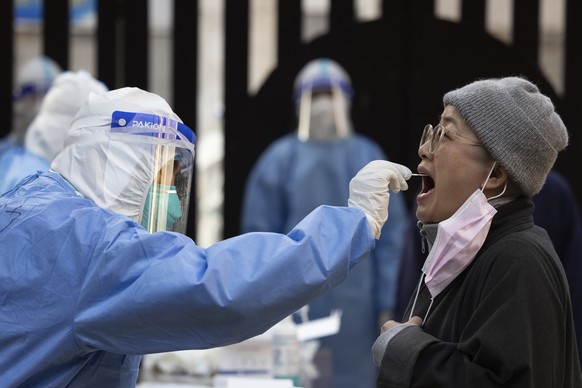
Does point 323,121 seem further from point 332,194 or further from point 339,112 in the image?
point 332,194

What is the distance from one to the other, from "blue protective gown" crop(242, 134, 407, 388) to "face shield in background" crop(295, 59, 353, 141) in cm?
5

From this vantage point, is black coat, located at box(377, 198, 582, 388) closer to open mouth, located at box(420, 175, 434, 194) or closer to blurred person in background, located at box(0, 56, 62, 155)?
open mouth, located at box(420, 175, 434, 194)

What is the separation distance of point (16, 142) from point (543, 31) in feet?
8.78

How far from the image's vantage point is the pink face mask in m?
2.24

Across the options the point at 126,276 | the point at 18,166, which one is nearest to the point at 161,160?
the point at 126,276

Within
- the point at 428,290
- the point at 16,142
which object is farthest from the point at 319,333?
the point at 16,142

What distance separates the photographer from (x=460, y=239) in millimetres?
2250

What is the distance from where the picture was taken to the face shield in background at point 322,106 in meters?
5.46

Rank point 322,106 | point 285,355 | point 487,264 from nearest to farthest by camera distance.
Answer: point 487,264 < point 285,355 < point 322,106

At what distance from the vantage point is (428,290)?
2387mm

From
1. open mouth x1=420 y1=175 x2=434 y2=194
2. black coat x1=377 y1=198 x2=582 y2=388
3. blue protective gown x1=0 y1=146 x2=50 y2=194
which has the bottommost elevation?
blue protective gown x1=0 y1=146 x2=50 y2=194

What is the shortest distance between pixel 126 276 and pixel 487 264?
698 millimetres

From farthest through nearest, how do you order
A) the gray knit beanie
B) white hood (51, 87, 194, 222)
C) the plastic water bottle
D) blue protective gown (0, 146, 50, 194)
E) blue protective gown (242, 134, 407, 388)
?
1. blue protective gown (242, 134, 407, 388)
2. blue protective gown (0, 146, 50, 194)
3. the plastic water bottle
4. white hood (51, 87, 194, 222)
5. the gray knit beanie

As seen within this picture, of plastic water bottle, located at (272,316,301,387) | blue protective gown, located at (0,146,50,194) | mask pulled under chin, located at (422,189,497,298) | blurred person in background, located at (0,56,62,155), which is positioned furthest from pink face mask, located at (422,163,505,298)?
blurred person in background, located at (0,56,62,155)
